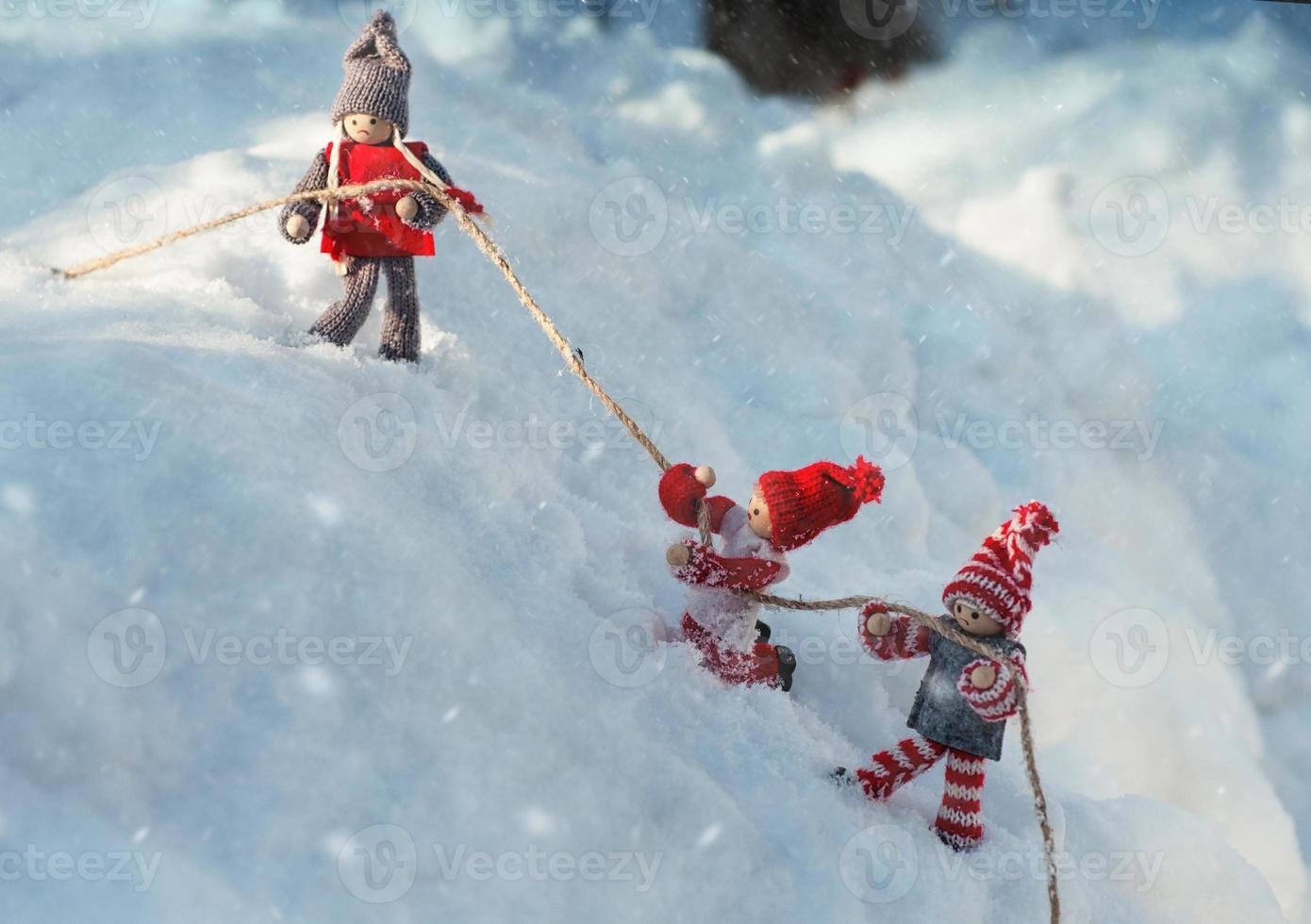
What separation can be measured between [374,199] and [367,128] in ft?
0.68

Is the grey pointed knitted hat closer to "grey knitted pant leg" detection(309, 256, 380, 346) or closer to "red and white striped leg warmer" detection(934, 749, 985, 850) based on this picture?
"grey knitted pant leg" detection(309, 256, 380, 346)

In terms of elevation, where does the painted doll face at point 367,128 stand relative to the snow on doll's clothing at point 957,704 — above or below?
above

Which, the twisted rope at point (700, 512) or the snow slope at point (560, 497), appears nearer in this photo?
the snow slope at point (560, 497)

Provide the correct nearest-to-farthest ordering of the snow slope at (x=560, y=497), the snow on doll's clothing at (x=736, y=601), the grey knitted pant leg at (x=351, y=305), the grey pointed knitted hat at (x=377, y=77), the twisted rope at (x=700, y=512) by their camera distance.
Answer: the snow slope at (x=560, y=497)
the twisted rope at (x=700, y=512)
the snow on doll's clothing at (x=736, y=601)
the grey pointed knitted hat at (x=377, y=77)
the grey knitted pant leg at (x=351, y=305)

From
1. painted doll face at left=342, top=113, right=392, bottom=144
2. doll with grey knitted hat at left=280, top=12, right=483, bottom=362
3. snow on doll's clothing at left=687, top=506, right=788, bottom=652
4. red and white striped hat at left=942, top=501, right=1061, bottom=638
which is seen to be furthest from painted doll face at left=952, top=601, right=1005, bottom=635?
painted doll face at left=342, top=113, right=392, bottom=144

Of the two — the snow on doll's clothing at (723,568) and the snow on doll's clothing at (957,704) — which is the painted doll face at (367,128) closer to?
the snow on doll's clothing at (723,568)

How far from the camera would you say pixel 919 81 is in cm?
580

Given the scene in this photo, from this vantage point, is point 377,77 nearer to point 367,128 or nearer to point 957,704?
point 367,128

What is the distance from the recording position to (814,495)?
2297 mm

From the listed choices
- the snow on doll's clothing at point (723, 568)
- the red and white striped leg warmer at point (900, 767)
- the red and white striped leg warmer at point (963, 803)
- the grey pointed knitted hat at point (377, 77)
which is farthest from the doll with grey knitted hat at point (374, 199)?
the red and white striped leg warmer at point (963, 803)

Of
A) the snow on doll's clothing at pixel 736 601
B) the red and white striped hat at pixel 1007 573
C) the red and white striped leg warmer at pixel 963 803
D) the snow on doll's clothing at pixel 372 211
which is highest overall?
the snow on doll's clothing at pixel 372 211

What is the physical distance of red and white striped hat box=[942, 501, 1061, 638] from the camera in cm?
215

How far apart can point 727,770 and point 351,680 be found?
804 mm

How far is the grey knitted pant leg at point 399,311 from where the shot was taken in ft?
10.1
